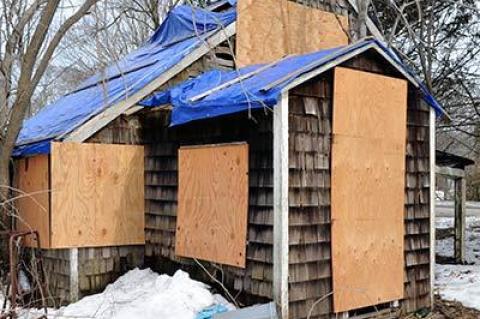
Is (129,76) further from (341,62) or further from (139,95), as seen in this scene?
(341,62)

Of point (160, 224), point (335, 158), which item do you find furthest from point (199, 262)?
point (335, 158)

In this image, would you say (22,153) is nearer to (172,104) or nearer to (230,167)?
(172,104)

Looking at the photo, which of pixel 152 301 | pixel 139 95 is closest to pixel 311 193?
pixel 152 301

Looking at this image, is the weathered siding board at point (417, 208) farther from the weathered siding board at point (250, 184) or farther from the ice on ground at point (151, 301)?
the ice on ground at point (151, 301)

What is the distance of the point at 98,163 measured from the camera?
7.75 meters

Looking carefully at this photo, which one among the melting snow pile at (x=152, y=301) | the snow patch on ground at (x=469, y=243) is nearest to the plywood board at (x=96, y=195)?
the melting snow pile at (x=152, y=301)

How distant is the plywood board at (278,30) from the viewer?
28.7 feet

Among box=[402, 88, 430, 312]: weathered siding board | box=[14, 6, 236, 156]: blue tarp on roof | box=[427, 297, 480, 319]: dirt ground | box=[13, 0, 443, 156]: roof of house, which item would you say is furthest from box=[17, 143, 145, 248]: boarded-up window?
box=[427, 297, 480, 319]: dirt ground

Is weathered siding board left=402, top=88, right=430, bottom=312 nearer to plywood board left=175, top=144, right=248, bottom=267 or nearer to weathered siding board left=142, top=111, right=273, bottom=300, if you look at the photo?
weathered siding board left=142, top=111, right=273, bottom=300

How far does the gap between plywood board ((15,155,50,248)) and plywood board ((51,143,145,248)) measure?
26 cm

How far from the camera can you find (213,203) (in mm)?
6746

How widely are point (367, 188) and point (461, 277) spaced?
3.80 metres

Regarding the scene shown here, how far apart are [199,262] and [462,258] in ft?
21.7

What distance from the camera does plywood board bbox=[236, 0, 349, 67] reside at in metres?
8.73
